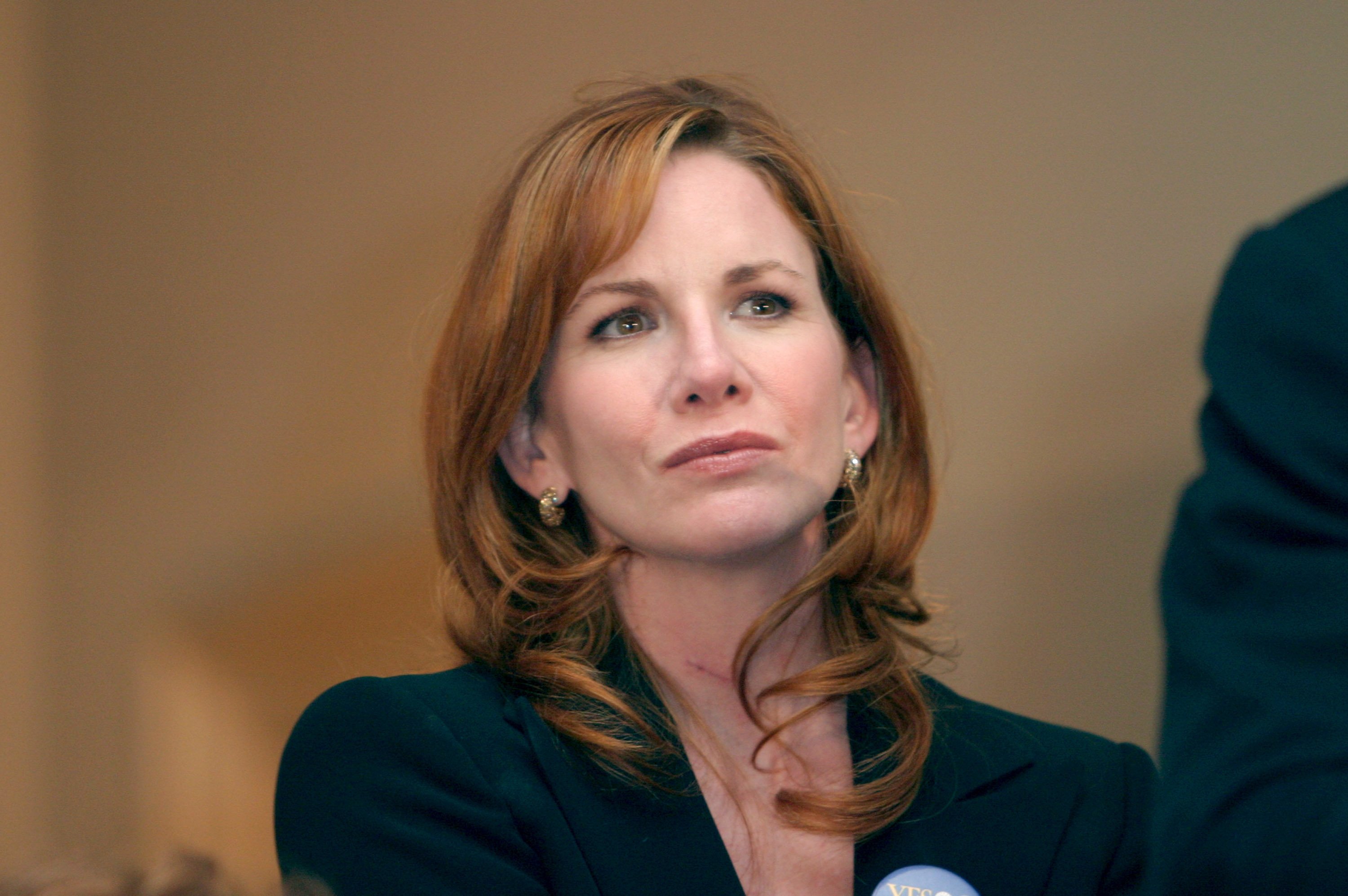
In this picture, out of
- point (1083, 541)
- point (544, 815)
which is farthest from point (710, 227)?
point (1083, 541)

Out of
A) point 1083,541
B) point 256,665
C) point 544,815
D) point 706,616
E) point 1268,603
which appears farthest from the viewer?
point 256,665

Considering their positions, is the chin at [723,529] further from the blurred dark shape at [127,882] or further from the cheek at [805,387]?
the blurred dark shape at [127,882]

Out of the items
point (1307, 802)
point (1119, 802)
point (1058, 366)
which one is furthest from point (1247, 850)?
point (1058, 366)

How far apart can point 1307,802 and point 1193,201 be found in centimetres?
176

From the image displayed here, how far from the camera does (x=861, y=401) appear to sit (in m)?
1.87

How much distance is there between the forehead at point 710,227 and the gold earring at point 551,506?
286 mm

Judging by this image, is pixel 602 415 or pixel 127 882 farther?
pixel 602 415

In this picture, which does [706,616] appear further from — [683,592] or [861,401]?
[861,401]

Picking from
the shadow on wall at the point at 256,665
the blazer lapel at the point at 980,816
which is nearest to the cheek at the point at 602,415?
the blazer lapel at the point at 980,816

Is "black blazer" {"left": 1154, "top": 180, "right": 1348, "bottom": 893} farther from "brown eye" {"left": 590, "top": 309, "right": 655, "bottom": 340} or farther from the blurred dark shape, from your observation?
"brown eye" {"left": 590, "top": 309, "right": 655, "bottom": 340}

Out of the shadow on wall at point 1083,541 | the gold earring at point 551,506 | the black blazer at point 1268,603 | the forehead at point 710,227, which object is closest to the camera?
the black blazer at point 1268,603

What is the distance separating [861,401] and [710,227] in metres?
0.35

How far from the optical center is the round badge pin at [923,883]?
1551 mm

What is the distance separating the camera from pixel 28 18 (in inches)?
107
